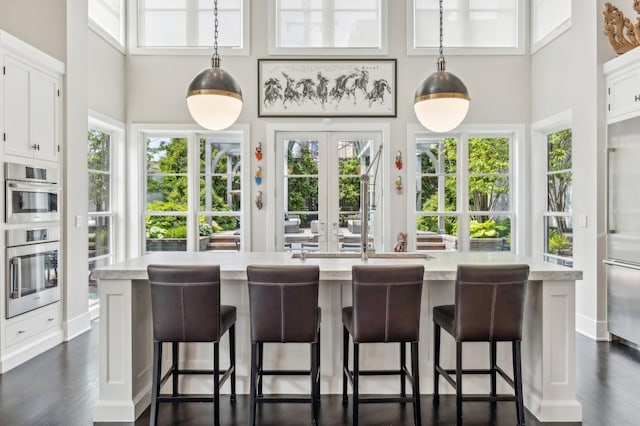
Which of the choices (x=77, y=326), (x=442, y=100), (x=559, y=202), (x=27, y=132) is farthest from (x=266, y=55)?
(x=559, y=202)

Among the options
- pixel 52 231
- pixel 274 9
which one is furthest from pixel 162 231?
pixel 274 9

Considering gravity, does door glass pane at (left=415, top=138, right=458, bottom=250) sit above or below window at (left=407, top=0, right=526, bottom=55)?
below

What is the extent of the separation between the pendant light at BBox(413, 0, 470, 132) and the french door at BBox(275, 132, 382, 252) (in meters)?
2.72

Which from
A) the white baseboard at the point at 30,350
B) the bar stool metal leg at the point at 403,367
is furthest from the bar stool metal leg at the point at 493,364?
the white baseboard at the point at 30,350

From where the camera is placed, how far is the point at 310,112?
553 centimetres

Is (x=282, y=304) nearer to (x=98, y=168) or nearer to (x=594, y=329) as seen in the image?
(x=594, y=329)

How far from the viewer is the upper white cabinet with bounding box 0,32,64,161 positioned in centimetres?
344

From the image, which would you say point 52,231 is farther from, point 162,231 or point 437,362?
point 437,362

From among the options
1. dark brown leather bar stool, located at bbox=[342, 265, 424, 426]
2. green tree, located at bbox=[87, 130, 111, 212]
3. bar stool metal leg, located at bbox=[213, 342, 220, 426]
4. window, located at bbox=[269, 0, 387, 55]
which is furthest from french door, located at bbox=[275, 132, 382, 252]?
dark brown leather bar stool, located at bbox=[342, 265, 424, 426]

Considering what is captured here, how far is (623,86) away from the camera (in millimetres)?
3902

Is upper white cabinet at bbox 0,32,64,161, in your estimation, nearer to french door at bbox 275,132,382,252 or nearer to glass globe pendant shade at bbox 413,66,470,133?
french door at bbox 275,132,382,252

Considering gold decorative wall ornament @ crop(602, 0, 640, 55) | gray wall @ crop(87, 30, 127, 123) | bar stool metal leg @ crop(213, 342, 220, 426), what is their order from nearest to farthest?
bar stool metal leg @ crop(213, 342, 220, 426) → gold decorative wall ornament @ crop(602, 0, 640, 55) → gray wall @ crop(87, 30, 127, 123)

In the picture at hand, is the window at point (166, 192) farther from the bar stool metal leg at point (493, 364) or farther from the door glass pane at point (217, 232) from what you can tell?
the bar stool metal leg at point (493, 364)

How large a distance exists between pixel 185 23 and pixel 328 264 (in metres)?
4.39
